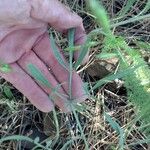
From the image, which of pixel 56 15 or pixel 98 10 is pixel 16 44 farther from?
pixel 98 10

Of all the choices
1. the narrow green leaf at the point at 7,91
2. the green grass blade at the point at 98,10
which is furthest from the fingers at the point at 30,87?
the green grass blade at the point at 98,10

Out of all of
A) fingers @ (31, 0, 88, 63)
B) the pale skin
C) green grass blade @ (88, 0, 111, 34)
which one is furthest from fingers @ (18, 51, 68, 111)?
green grass blade @ (88, 0, 111, 34)

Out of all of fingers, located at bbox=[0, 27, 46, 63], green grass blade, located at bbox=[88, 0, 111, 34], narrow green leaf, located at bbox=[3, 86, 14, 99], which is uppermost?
green grass blade, located at bbox=[88, 0, 111, 34]

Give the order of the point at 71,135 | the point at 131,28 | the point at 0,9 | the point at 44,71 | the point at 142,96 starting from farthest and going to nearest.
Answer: the point at 131,28, the point at 71,135, the point at 44,71, the point at 0,9, the point at 142,96

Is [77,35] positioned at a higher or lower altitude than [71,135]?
higher

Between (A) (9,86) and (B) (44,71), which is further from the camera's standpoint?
(A) (9,86)

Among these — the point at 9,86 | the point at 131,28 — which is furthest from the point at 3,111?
the point at 131,28

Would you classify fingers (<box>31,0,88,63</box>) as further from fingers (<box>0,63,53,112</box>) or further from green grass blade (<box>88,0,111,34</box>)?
green grass blade (<box>88,0,111,34</box>)

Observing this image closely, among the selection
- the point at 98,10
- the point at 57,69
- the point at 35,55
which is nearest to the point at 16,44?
the point at 35,55

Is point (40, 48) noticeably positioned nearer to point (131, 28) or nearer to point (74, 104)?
point (74, 104)
